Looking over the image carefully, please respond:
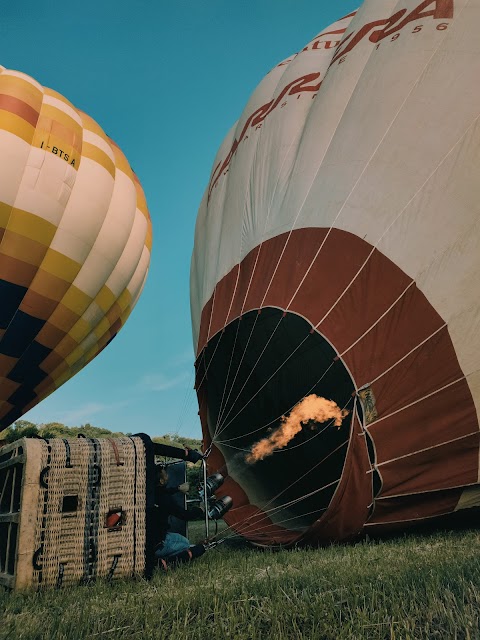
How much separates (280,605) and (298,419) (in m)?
2.63

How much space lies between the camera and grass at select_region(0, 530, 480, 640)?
1707 mm

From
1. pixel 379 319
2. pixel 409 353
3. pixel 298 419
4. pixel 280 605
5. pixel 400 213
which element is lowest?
pixel 280 605

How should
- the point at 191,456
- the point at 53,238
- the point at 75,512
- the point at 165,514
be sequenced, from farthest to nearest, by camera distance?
the point at 53,238, the point at 191,456, the point at 165,514, the point at 75,512

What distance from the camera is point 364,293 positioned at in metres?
4.13

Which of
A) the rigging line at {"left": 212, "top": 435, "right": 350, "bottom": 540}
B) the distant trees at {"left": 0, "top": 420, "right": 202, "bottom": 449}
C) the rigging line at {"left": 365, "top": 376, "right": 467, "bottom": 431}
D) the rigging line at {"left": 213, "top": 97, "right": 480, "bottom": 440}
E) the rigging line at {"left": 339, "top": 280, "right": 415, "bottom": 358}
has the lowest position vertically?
the rigging line at {"left": 212, "top": 435, "right": 350, "bottom": 540}

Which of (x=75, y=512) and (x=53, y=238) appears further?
(x=53, y=238)

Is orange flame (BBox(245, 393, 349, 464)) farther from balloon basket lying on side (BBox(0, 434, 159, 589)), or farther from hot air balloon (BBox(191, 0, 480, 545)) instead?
balloon basket lying on side (BBox(0, 434, 159, 589))

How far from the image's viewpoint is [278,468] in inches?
206

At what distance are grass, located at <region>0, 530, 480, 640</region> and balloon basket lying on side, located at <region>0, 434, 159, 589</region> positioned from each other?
0.15m

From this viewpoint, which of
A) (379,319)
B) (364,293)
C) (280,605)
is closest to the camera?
(280,605)

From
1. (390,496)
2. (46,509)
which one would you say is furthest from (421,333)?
(46,509)

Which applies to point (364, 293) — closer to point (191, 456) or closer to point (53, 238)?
point (191, 456)

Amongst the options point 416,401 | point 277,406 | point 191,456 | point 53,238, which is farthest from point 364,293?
point 53,238

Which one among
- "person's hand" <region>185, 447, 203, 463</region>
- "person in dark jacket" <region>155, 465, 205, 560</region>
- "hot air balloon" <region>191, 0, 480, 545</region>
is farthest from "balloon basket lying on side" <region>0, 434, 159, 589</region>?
"hot air balloon" <region>191, 0, 480, 545</region>
